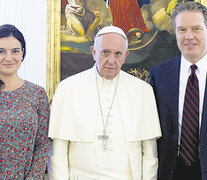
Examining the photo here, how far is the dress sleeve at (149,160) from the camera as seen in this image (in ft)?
7.33

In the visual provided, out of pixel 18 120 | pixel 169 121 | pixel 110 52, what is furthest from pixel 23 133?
pixel 169 121

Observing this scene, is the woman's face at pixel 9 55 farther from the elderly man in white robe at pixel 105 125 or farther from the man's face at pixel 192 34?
the man's face at pixel 192 34

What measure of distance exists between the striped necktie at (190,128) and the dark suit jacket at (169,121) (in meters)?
0.05

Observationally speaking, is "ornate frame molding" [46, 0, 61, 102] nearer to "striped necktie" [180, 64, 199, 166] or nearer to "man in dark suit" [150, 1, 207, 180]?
"man in dark suit" [150, 1, 207, 180]

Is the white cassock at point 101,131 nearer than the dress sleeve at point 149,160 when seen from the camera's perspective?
Yes

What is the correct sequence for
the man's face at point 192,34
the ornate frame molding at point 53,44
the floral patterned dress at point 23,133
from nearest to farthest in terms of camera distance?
the floral patterned dress at point 23,133, the man's face at point 192,34, the ornate frame molding at point 53,44

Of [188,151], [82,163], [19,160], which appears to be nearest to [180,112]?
[188,151]

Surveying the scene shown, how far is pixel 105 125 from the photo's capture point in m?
2.16

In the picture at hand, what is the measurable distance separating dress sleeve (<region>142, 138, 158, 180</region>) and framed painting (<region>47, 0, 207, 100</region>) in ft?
3.69

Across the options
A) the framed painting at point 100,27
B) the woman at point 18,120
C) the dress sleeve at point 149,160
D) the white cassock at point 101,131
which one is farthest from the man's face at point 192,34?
the woman at point 18,120

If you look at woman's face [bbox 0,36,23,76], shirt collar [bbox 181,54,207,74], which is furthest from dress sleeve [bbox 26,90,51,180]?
shirt collar [bbox 181,54,207,74]

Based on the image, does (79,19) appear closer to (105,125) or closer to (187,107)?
(105,125)

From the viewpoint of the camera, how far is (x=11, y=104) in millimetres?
2016

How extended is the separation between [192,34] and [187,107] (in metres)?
0.55
